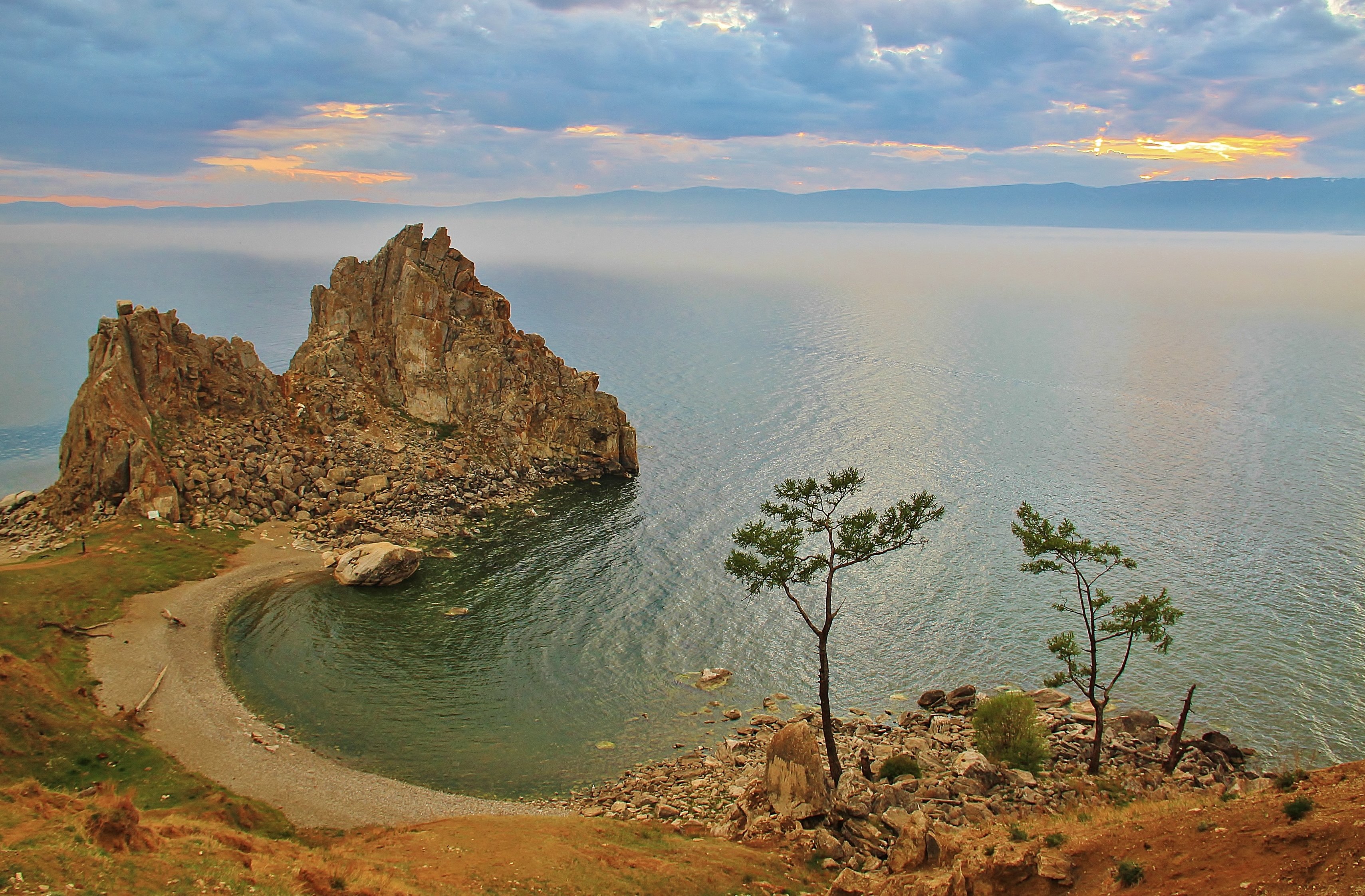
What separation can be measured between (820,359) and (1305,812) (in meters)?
127

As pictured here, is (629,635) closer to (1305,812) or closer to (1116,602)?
(1116,602)

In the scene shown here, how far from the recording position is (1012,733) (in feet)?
123

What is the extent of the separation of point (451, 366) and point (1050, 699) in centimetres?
6423

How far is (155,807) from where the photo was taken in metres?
33.6

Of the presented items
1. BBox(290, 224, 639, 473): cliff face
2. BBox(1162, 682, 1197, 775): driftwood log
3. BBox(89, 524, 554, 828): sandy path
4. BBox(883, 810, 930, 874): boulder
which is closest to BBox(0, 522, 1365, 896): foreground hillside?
BBox(883, 810, 930, 874): boulder

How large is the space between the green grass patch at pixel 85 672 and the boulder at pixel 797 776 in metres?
20.0

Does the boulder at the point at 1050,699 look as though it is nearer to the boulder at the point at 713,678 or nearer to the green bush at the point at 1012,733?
the green bush at the point at 1012,733

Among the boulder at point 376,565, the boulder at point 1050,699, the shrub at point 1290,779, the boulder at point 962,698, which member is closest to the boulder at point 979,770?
the boulder at point 962,698

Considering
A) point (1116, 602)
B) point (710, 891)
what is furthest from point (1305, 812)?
point (1116, 602)

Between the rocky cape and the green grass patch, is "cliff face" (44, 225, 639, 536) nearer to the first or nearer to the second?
the rocky cape

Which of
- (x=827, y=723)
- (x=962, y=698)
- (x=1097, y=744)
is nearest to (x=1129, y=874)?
(x=827, y=723)

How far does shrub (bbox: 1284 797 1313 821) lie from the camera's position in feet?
74.5

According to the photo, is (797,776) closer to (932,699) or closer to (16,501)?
(932,699)

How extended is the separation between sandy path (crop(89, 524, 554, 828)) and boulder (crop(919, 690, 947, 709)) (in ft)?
73.4
